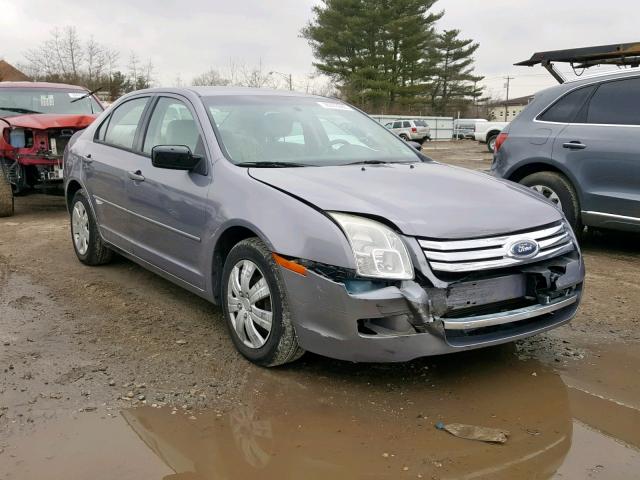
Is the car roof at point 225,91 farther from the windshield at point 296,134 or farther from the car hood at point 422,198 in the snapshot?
the car hood at point 422,198

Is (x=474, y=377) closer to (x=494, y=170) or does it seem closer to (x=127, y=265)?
(x=127, y=265)

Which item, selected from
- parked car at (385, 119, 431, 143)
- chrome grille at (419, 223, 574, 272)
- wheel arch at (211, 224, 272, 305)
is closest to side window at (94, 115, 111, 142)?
wheel arch at (211, 224, 272, 305)

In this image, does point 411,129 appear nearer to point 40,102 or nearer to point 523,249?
point 40,102

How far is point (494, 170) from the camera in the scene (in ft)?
22.5

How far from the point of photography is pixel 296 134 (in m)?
4.22

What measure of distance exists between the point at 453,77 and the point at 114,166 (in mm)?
57182

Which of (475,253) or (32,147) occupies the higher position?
(32,147)

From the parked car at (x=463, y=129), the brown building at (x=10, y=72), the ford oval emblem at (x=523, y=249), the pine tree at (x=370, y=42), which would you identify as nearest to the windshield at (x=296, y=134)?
the ford oval emblem at (x=523, y=249)

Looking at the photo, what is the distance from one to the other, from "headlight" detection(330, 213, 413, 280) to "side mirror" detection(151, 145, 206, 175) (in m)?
1.25

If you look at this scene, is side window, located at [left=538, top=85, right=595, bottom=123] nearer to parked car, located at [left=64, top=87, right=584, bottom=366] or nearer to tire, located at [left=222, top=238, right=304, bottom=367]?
parked car, located at [left=64, top=87, right=584, bottom=366]

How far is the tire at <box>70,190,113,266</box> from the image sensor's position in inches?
214

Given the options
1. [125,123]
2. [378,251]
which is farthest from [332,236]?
[125,123]

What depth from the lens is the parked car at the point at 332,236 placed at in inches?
115

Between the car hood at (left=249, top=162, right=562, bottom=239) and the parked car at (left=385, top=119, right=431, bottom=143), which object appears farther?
the parked car at (left=385, top=119, right=431, bottom=143)
